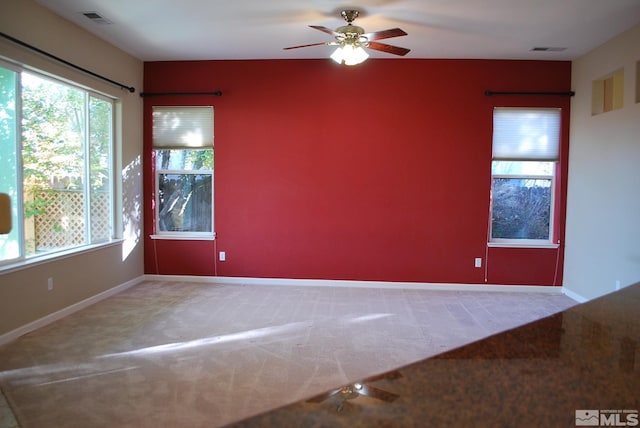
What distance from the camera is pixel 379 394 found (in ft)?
2.05

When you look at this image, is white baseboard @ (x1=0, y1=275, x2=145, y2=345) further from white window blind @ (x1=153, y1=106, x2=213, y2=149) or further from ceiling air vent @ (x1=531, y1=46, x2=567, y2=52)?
ceiling air vent @ (x1=531, y1=46, x2=567, y2=52)

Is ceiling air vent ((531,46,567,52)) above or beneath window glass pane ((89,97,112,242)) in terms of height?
above

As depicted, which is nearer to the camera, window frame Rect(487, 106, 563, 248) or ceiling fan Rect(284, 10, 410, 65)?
ceiling fan Rect(284, 10, 410, 65)

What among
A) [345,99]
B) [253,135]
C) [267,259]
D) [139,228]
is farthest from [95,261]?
[345,99]

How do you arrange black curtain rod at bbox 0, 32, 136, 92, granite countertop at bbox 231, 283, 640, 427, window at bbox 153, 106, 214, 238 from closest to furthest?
granite countertop at bbox 231, 283, 640, 427 < black curtain rod at bbox 0, 32, 136, 92 < window at bbox 153, 106, 214, 238

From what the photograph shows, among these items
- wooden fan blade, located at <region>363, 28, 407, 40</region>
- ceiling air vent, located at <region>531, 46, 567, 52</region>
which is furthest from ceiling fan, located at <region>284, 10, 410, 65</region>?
ceiling air vent, located at <region>531, 46, 567, 52</region>

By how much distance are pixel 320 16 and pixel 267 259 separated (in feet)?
9.78

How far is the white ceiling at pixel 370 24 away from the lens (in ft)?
12.0

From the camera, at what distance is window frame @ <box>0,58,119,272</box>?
353 centimetres

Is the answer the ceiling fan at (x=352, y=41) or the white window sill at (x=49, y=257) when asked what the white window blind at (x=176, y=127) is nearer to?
the white window sill at (x=49, y=257)

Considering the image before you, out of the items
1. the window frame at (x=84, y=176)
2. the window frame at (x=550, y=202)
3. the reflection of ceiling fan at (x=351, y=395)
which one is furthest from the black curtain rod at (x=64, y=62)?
the window frame at (x=550, y=202)

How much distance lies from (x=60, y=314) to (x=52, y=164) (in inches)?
56.8

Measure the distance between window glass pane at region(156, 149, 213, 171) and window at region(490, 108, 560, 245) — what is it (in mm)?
3701

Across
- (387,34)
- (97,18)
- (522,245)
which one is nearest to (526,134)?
(522,245)
